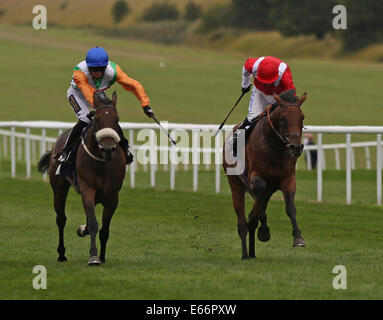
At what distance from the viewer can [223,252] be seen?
8.20m

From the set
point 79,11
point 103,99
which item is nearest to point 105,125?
point 103,99

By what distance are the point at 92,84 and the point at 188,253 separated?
170cm

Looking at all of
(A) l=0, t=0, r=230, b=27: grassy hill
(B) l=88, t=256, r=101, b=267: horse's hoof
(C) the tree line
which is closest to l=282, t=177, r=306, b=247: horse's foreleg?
(B) l=88, t=256, r=101, b=267: horse's hoof

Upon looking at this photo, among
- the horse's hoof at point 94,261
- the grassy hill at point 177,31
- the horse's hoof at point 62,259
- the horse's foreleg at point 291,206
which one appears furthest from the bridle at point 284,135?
the grassy hill at point 177,31

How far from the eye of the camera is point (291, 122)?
7.01 metres

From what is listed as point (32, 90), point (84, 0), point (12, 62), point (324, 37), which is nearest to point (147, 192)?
point (32, 90)

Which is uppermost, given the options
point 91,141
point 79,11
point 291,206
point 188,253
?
point 79,11

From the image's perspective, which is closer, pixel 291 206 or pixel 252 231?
pixel 291 206

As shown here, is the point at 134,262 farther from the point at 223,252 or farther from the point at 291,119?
the point at 291,119

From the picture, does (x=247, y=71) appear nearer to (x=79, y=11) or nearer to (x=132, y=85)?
(x=132, y=85)

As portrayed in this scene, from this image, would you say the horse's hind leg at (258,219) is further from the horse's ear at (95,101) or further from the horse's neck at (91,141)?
the horse's ear at (95,101)

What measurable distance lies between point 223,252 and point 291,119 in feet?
5.59

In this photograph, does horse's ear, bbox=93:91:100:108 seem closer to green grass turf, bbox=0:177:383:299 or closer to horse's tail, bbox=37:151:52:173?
green grass turf, bbox=0:177:383:299
